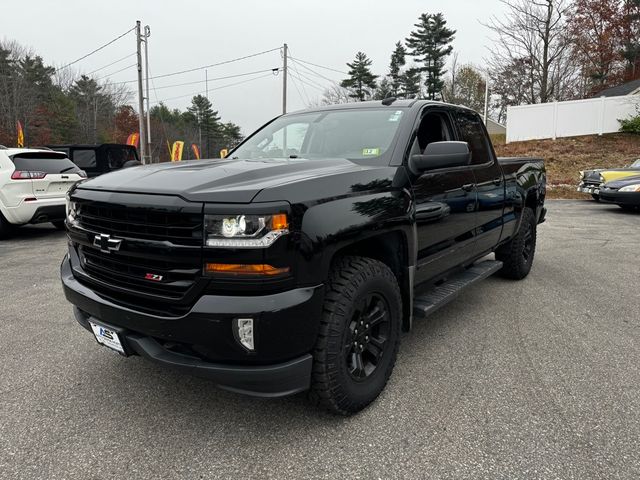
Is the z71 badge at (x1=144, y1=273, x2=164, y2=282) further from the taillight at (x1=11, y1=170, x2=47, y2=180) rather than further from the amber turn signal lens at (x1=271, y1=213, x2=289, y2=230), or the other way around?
the taillight at (x1=11, y1=170, x2=47, y2=180)

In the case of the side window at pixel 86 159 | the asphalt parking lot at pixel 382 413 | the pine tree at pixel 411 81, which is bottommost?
the asphalt parking lot at pixel 382 413

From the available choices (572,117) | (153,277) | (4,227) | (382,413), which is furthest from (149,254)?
(572,117)

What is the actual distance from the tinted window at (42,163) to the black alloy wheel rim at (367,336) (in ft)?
24.9

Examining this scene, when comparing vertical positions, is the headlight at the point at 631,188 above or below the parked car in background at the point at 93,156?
below

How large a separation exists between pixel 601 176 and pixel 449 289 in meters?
11.8

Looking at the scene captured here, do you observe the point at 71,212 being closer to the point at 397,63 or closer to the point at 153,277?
the point at 153,277

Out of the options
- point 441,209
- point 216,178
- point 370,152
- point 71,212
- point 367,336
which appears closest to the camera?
point 216,178

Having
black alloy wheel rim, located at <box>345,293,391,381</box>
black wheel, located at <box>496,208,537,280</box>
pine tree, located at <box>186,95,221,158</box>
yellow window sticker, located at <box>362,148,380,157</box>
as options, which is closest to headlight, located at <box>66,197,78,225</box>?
black alloy wheel rim, located at <box>345,293,391,381</box>

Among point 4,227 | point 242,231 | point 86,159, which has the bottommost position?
point 4,227

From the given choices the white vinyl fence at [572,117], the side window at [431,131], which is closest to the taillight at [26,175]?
the side window at [431,131]

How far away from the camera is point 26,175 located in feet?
25.4

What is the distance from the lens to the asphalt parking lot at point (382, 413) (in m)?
2.18

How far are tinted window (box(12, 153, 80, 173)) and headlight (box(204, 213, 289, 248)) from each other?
743 centimetres

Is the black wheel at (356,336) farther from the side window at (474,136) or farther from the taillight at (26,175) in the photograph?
the taillight at (26,175)
